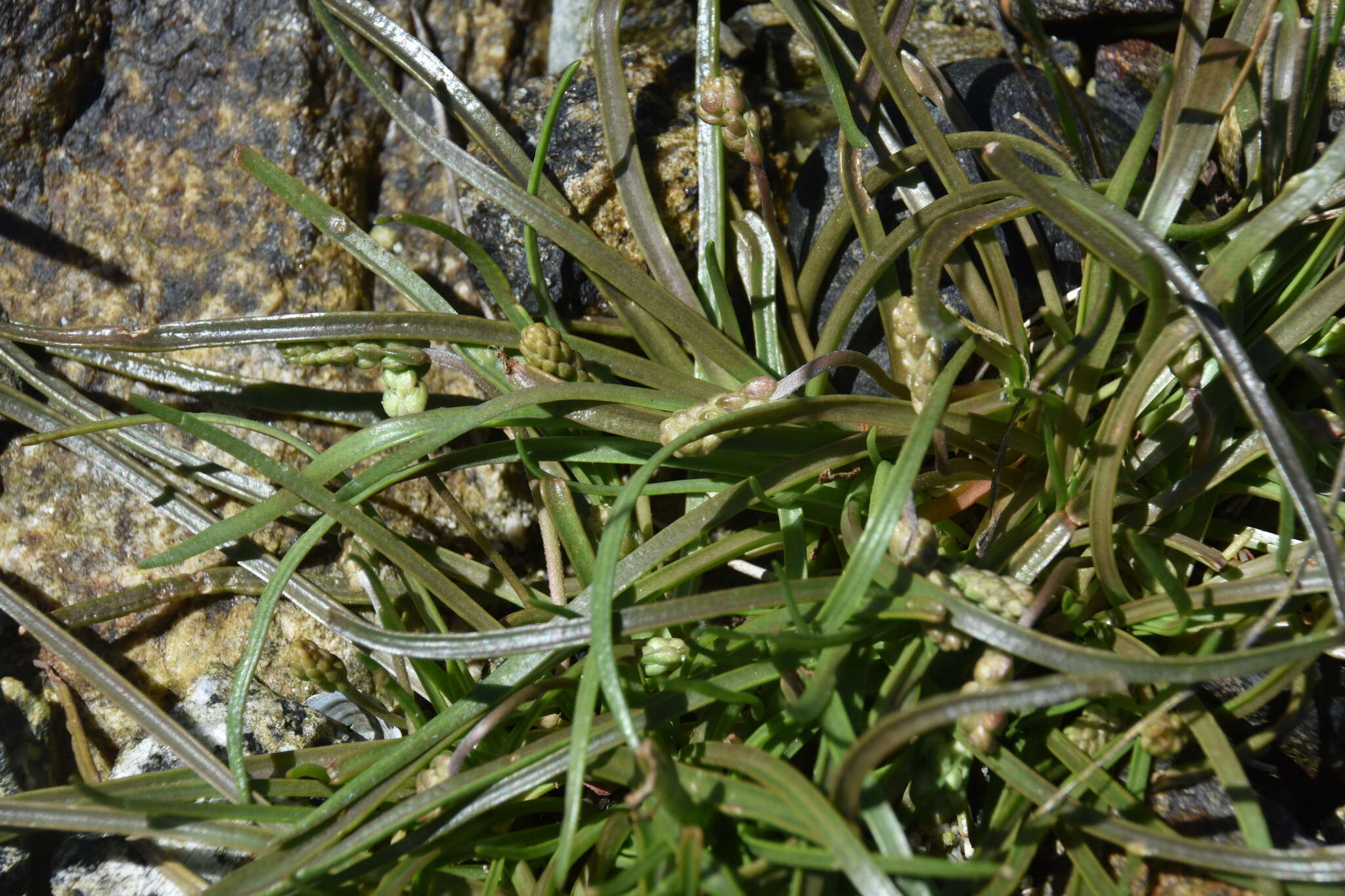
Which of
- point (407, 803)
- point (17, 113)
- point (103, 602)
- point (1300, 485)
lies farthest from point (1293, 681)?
point (17, 113)

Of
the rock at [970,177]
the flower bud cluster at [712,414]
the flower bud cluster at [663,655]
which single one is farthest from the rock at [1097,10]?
the flower bud cluster at [663,655]

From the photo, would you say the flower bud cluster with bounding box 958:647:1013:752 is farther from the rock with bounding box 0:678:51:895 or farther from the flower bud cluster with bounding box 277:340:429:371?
the rock with bounding box 0:678:51:895

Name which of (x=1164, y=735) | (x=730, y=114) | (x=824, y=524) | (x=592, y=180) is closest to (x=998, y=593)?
(x=1164, y=735)

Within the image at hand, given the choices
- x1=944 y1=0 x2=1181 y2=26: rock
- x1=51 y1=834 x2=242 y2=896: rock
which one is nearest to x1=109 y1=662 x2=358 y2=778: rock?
x1=51 y1=834 x2=242 y2=896: rock

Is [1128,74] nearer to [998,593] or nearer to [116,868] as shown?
[998,593]

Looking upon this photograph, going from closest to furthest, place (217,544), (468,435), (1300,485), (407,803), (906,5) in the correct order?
(1300,485), (407,803), (217,544), (906,5), (468,435)

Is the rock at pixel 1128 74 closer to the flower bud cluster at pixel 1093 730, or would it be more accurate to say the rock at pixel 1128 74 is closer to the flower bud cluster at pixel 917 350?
the flower bud cluster at pixel 917 350

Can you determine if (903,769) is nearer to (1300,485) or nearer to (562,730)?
(562,730)
